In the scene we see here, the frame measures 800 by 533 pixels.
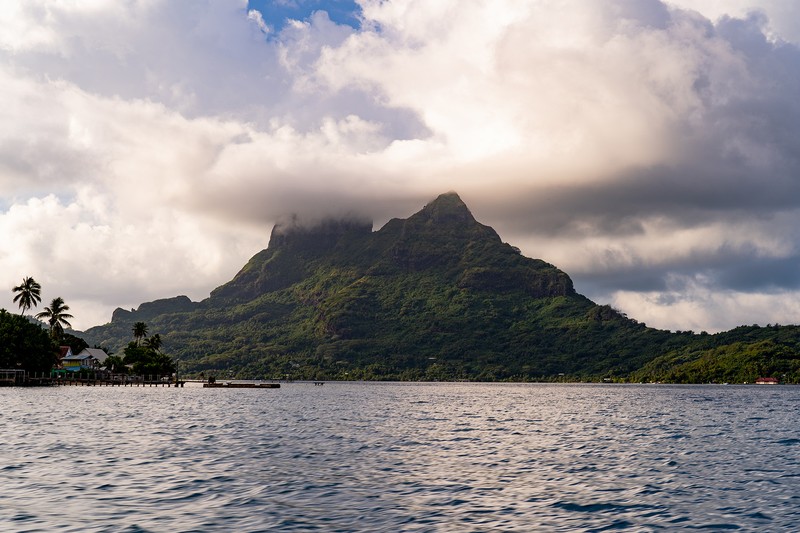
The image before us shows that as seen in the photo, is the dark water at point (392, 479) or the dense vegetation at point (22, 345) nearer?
the dark water at point (392, 479)

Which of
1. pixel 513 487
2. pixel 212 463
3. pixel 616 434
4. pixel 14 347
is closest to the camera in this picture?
pixel 513 487

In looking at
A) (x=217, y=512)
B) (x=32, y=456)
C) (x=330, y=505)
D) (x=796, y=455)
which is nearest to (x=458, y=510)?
(x=330, y=505)

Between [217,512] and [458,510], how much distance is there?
30.5 feet

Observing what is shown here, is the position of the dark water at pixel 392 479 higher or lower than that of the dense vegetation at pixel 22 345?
lower

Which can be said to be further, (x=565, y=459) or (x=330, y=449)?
(x=330, y=449)

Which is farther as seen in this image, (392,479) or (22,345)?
(22,345)

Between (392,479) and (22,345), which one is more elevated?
(22,345)

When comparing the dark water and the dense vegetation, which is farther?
the dense vegetation

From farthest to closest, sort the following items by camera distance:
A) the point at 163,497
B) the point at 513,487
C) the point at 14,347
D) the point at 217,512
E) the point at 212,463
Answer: the point at 14,347
the point at 212,463
the point at 513,487
the point at 163,497
the point at 217,512

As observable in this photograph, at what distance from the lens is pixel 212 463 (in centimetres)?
4266

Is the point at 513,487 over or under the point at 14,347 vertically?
under

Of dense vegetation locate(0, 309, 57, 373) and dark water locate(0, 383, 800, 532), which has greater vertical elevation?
dense vegetation locate(0, 309, 57, 373)

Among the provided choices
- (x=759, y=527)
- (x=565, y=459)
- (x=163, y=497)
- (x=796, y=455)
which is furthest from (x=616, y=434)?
(x=163, y=497)

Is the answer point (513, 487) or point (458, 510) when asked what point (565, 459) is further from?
point (458, 510)
